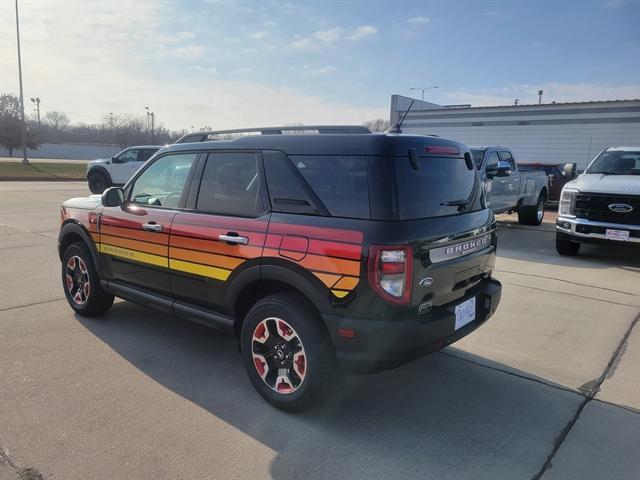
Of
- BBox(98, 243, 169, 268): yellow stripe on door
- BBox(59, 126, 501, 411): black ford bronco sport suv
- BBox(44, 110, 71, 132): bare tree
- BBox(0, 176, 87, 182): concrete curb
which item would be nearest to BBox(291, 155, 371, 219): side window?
BBox(59, 126, 501, 411): black ford bronco sport suv

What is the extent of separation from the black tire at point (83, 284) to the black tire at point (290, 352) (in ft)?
6.91

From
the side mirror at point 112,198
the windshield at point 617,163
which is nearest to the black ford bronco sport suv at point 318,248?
the side mirror at point 112,198

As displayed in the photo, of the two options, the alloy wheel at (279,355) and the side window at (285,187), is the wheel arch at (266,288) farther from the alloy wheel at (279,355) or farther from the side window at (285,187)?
the side window at (285,187)

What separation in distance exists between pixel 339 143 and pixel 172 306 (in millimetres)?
1943

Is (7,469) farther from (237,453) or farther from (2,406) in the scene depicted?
(237,453)

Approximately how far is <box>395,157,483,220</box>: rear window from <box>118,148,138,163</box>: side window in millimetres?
18332

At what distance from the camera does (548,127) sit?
81.5 ft

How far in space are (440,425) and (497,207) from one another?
28.7ft

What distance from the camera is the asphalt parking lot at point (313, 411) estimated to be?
8.80 feet

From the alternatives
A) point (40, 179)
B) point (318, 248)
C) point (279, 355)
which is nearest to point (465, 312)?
point (318, 248)

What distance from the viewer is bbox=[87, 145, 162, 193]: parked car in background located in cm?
1927

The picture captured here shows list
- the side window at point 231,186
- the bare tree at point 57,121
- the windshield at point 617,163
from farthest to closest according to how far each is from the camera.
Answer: the bare tree at point 57,121
the windshield at point 617,163
the side window at point 231,186

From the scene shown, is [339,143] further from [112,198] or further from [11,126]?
[11,126]

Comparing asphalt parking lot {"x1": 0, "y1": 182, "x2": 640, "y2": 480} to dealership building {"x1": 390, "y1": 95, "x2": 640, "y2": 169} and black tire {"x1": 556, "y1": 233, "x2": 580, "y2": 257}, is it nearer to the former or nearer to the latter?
black tire {"x1": 556, "y1": 233, "x2": 580, "y2": 257}
